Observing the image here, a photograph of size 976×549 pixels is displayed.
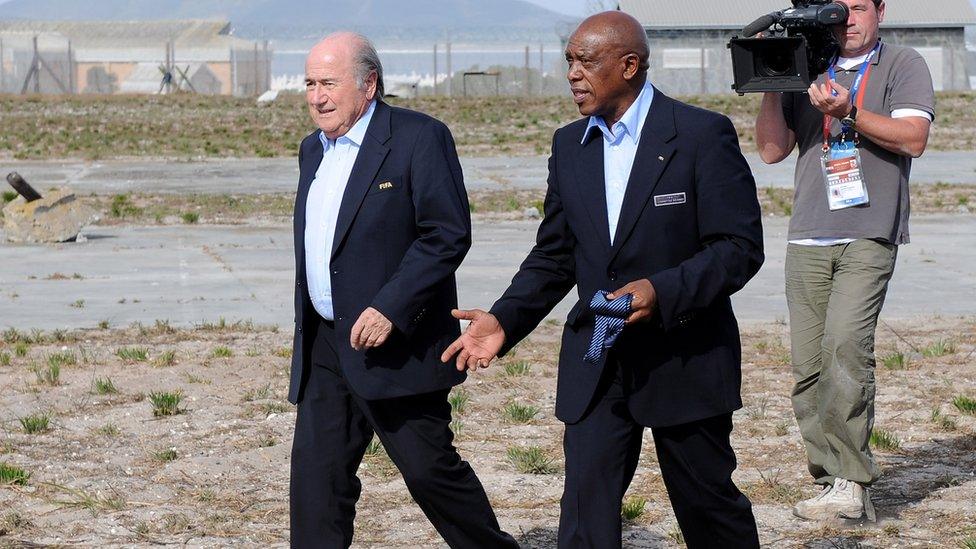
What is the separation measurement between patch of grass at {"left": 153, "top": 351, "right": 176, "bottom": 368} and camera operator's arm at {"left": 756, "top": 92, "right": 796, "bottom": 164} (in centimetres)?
468

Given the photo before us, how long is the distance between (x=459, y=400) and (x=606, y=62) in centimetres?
407

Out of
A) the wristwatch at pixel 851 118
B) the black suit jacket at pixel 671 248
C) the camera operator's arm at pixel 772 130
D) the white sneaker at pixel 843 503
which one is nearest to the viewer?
the black suit jacket at pixel 671 248

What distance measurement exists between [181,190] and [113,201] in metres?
2.02

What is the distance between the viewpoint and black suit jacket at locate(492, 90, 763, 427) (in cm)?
390

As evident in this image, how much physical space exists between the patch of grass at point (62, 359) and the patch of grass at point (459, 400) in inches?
96.1

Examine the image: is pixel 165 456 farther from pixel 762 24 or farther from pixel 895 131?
pixel 895 131

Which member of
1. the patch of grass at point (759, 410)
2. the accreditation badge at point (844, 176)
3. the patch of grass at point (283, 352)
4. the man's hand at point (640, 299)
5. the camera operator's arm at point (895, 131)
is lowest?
the patch of grass at point (759, 410)

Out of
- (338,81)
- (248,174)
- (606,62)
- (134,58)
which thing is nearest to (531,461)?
(338,81)

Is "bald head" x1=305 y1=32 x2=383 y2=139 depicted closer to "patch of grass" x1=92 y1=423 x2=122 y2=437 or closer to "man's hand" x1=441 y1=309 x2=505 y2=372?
"man's hand" x1=441 y1=309 x2=505 y2=372

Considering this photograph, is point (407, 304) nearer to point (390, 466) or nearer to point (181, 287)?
point (390, 466)

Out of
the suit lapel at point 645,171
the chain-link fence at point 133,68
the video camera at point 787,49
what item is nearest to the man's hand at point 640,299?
the suit lapel at point 645,171

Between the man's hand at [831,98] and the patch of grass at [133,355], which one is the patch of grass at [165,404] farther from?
the man's hand at [831,98]

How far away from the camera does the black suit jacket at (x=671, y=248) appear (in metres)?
3.90

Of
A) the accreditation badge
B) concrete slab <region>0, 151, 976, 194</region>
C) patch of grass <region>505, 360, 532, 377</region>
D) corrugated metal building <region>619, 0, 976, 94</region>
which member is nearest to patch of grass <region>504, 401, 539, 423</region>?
patch of grass <region>505, 360, 532, 377</region>
